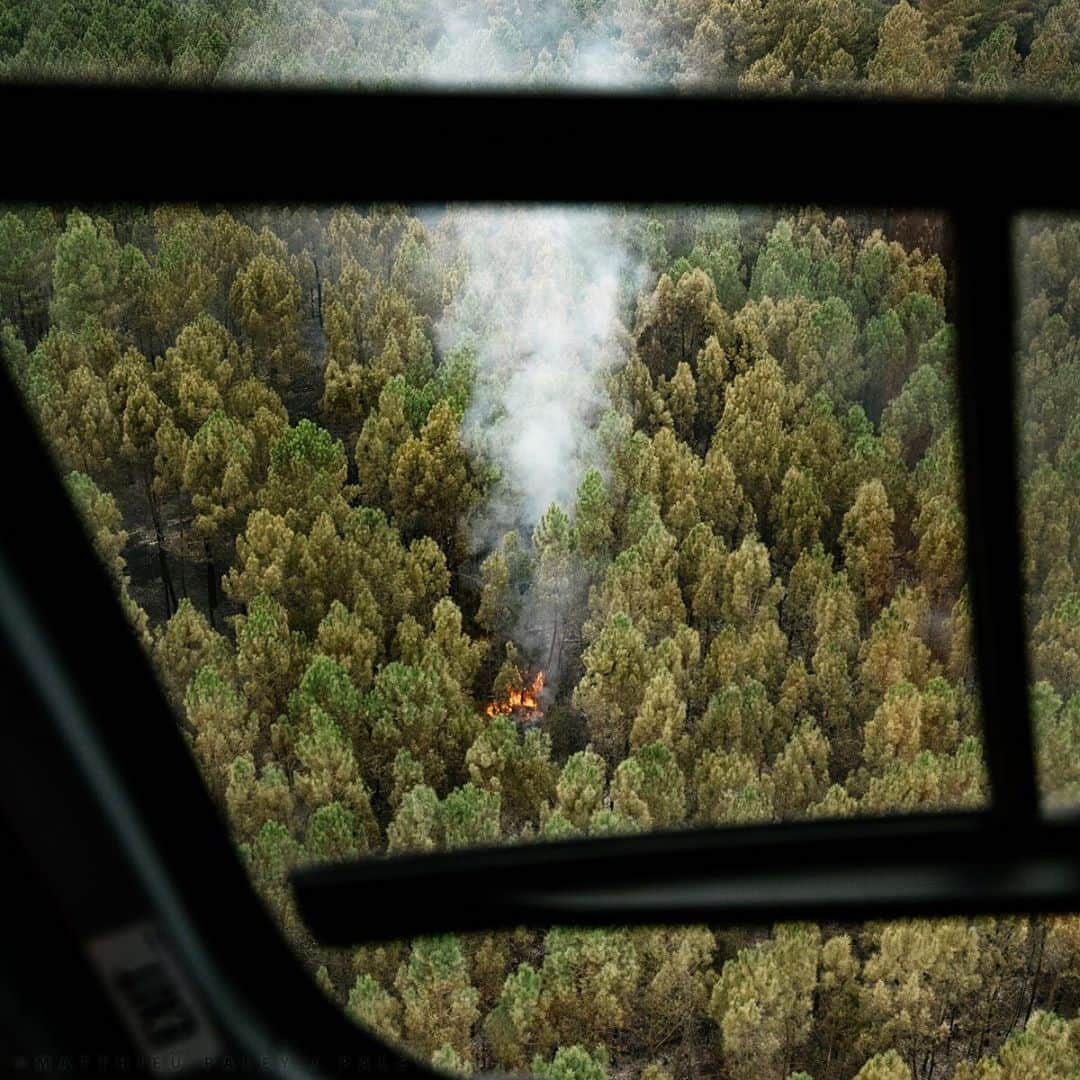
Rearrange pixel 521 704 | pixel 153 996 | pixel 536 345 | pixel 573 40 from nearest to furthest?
pixel 153 996
pixel 521 704
pixel 536 345
pixel 573 40

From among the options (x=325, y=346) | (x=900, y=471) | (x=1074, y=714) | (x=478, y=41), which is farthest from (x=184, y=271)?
(x=1074, y=714)

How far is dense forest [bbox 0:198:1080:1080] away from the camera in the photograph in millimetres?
10570

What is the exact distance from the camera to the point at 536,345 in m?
12.7

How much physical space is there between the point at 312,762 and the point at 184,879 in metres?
10.9

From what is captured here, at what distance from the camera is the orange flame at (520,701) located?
11.2 metres

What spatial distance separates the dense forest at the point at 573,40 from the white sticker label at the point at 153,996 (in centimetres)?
1373

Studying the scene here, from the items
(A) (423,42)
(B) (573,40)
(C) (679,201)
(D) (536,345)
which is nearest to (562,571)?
(D) (536,345)

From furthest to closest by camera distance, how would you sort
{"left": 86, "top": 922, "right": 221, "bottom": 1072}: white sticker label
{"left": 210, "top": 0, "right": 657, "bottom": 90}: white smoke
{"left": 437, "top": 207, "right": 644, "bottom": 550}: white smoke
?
{"left": 210, "top": 0, "right": 657, "bottom": 90}: white smoke < {"left": 437, "top": 207, "right": 644, "bottom": 550}: white smoke < {"left": 86, "top": 922, "right": 221, "bottom": 1072}: white sticker label

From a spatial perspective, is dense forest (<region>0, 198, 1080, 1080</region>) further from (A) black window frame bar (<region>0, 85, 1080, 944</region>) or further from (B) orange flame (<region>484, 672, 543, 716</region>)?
(A) black window frame bar (<region>0, 85, 1080, 944</region>)

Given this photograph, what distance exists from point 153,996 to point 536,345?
41.3ft

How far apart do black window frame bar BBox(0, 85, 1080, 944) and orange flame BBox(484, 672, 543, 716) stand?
10.9 metres

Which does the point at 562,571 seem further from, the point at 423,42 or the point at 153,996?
the point at 153,996

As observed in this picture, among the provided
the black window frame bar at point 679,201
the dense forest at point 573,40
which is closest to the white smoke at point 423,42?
the dense forest at point 573,40

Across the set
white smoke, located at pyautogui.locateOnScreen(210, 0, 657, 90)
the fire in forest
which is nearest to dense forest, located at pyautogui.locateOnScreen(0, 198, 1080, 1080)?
the fire in forest
